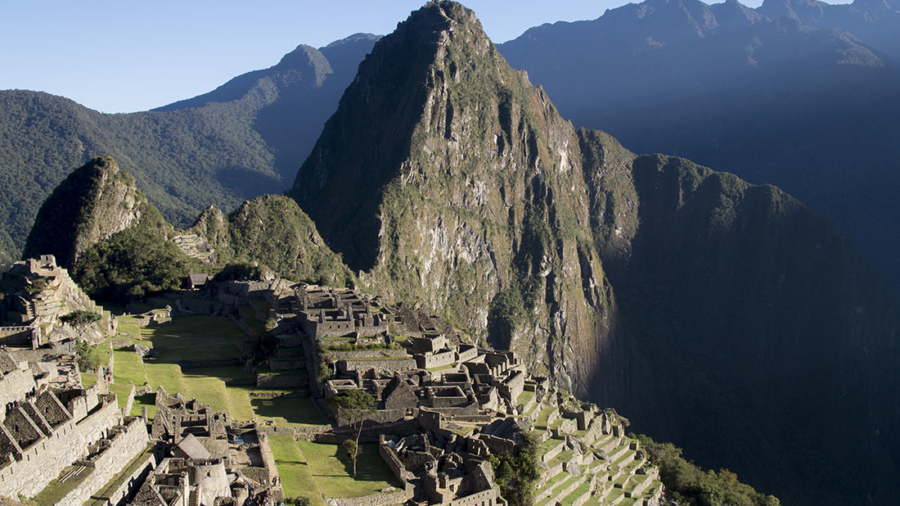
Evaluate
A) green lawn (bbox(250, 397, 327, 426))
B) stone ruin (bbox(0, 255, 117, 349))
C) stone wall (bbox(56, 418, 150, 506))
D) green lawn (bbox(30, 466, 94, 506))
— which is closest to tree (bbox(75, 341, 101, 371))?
stone ruin (bbox(0, 255, 117, 349))

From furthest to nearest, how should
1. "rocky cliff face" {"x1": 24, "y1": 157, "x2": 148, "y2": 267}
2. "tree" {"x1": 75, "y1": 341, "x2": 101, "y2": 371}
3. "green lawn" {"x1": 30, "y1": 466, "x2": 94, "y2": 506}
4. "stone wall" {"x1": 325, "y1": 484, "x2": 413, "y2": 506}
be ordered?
1. "rocky cliff face" {"x1": 24, "y1": 157, "x2": 148, "y2": 267}
2. "tree" {"x1": 75, "y1": 341, "x2": 101, "y2": 371}
3. "stone wall" {"x1": 325, "y1": 484, "x2": 413, "y2": 506}
4. "green lawn" {"x1": 30, "y1": 466, "x2": 94, "y2": 506}

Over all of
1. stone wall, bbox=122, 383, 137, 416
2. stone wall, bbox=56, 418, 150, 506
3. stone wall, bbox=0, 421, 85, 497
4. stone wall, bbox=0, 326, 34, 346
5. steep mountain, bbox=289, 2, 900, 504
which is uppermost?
stone wall, bbox=0, 326, 34, 346

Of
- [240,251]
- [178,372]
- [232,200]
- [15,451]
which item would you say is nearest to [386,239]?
[240,251]

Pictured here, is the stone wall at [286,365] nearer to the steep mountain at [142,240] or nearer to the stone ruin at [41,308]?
the stone ruin at [41,308]

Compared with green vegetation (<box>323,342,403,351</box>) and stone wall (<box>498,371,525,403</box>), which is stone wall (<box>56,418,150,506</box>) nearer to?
green vegetation (<box>323,342,403,351</box>)

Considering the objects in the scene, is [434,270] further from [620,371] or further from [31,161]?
[31,161]

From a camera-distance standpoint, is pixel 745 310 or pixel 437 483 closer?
pixel 437 483
